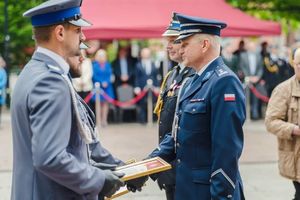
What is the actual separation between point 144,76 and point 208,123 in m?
11.6

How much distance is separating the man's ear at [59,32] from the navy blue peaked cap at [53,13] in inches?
1.0

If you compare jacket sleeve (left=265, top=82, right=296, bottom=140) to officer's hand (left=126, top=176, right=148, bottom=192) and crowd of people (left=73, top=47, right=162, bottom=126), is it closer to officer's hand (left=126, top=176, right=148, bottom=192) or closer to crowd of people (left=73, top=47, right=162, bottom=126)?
officer's hand (left=126, top=176, right=148, bottom=192)

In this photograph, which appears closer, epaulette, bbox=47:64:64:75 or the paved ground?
epaulette, bbox=47:64:64:75

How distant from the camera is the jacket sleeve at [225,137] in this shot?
3.73 meters

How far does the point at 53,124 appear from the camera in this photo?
2.89 meters

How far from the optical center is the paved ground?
797cm

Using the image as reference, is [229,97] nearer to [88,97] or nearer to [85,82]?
[85,82]

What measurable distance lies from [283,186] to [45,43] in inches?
230

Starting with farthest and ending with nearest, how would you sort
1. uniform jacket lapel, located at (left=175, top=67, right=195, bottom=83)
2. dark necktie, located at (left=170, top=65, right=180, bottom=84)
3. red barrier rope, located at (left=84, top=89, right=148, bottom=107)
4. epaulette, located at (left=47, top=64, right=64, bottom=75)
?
red barrier rope, located at (left=84, top=89, right=148, bottom=107) → dark necktie, located at (left=170, top=65, right=180, bottom=84) → uniform jacket lapel, located at (left=175, top=67, right=195, bottom=83) → epaulette, located at (left=47, top=64, right=64, bottom=75)

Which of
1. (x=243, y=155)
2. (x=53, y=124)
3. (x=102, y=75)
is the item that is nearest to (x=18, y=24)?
(x=102, y=75)

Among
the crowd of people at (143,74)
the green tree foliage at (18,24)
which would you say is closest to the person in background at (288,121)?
the crowd of people at (143,74)

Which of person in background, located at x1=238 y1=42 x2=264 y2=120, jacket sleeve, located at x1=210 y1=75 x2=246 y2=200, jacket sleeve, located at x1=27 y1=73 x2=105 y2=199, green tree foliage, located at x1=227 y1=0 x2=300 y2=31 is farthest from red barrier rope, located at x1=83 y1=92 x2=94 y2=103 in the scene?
jacket sleeve, located at x1=27 y1=73 x2=105 y2=199

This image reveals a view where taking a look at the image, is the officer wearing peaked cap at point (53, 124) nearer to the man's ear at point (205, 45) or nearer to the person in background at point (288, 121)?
the man's ear at point (205, 45)

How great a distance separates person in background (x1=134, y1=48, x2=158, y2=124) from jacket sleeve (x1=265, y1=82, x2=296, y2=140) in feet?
31.5
